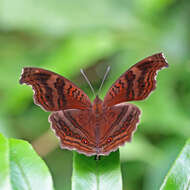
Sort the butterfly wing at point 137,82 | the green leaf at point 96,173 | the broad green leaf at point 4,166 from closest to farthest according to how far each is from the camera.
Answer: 1. the broad green leaf at point 4,166
2. the green leaf at point 96,173
3. the butterfly wing at point 137,82

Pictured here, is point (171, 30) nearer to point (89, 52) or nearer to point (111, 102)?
point (89, 52)

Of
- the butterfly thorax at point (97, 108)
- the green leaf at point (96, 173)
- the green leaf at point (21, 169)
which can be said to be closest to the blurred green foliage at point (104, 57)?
the butterfly thorax at point (97, 108)

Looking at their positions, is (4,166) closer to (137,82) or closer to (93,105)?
(93,105)

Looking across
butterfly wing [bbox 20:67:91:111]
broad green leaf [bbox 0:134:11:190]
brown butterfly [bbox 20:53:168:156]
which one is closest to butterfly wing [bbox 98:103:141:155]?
brown butterfly [bbox 20:53:168:156]

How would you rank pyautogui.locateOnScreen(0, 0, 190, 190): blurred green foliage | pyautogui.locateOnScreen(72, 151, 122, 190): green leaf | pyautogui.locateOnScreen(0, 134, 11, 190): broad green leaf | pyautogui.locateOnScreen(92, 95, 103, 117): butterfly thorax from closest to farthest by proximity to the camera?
pyautogui.locateOnScreen(0, 134, 11, 190): broad green leaf
pyautogui.locateOnScreen(72, 151, 122, 190): green leaf
pyautogui.locateOnScreen(92, 95, 103, 117): butterfly thorax
pyautogui.locateOnScreen(0, 0, 190, 190): blurred green foliage

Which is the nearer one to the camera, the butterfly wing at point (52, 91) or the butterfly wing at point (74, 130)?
the butterfly wing at point (74, 130)

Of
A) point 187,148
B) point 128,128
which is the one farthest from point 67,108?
point 187,148

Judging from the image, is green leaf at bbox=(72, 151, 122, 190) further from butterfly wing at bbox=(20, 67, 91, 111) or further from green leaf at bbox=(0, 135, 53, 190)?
butterfly wing at bbox=(20, 67, 91, 111)

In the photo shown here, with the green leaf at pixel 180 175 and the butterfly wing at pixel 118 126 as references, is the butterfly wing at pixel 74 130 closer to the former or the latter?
the butterfly wing at pixel 118 126
